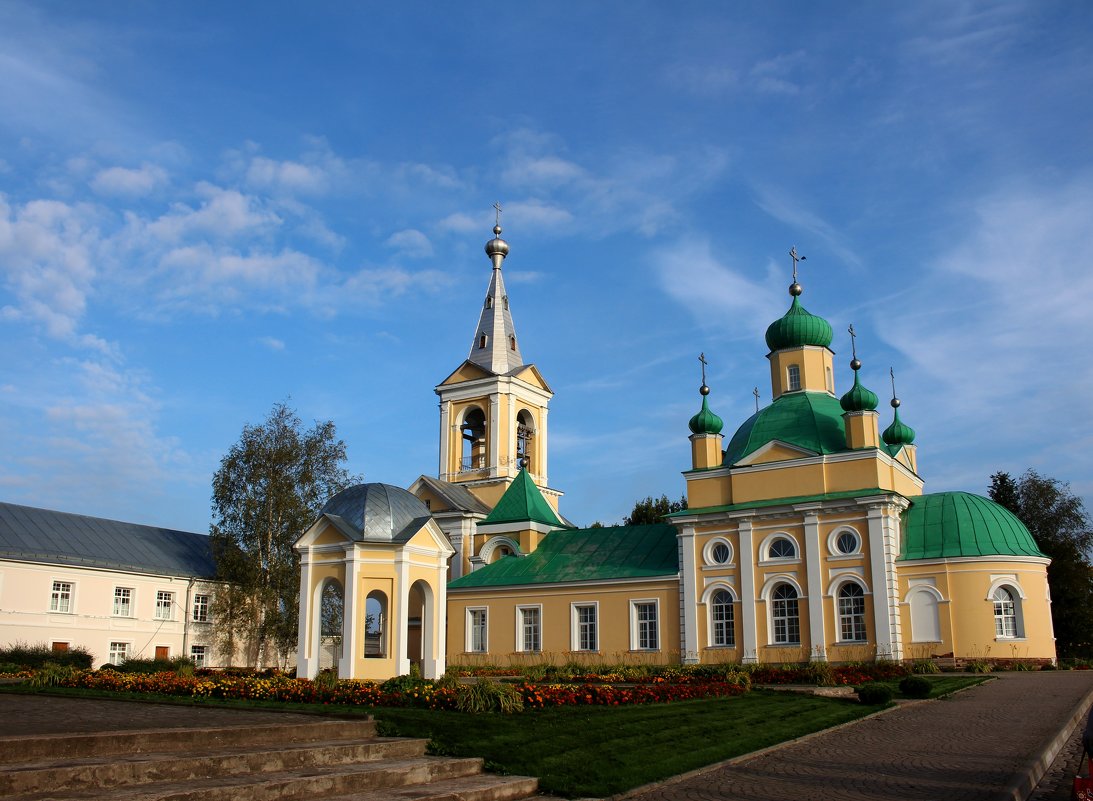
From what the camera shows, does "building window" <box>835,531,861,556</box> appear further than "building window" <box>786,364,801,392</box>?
No

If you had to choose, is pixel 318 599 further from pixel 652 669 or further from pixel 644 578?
pixel 644 578

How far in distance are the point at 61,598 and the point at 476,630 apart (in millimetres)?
16335

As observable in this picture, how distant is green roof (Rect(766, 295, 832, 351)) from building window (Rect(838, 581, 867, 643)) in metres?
10.8

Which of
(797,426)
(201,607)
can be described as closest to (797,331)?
(797,426)

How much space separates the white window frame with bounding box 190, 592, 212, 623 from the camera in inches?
1743

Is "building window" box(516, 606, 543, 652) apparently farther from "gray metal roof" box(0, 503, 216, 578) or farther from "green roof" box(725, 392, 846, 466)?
"gray metal roof" box(0, 503, 216, 578)

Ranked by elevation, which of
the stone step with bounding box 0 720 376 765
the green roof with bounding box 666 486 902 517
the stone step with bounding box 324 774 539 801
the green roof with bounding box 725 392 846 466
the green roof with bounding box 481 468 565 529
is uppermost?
the green roof with bounding box 725 392 846 466

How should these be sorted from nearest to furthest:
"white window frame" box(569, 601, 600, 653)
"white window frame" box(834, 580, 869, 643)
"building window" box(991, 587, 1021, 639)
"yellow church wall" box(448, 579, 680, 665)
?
1. "building window" box(991, 587, 1021, 639)
2. "white window frame" box(834, 580, 869, 643)
3. "yellow church wall" box(448, 579, 680, 665)
4. "white window frame" box(569, 601, 600, 653)

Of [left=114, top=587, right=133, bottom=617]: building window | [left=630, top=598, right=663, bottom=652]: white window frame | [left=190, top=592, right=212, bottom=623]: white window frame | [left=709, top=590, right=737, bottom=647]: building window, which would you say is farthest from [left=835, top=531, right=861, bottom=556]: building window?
[left=114, top=587, right=133, bottom=617]: building window

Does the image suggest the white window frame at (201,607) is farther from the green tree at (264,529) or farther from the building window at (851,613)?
the building window at (851,613)

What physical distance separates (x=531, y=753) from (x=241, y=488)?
3423 centimetres

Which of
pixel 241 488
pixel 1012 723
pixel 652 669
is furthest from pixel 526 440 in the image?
pixel 1012 723

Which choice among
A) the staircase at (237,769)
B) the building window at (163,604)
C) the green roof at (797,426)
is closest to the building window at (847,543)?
the green roof at (797,426)

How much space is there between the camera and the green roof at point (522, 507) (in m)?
44.5
